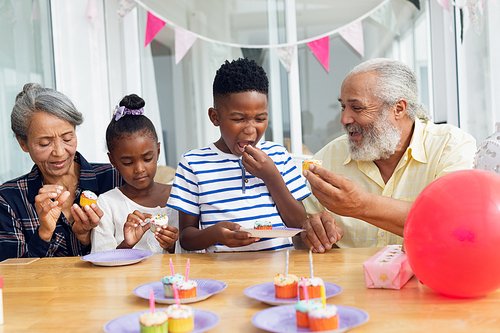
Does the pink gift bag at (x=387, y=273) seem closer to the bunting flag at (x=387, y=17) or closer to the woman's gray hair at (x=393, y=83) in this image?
the woman's gray hair at (x=393, y=83)

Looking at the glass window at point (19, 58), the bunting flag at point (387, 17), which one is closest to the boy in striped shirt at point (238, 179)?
the glass window at point (19, 58)

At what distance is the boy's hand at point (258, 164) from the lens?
180cm

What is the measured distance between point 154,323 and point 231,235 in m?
0.70

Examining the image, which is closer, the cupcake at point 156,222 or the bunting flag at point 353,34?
the cupcake at point 156,222

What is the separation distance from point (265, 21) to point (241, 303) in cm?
377

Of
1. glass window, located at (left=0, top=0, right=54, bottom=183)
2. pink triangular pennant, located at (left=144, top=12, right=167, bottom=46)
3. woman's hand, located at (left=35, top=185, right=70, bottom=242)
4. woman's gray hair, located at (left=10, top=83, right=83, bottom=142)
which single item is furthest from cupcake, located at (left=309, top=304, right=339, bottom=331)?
pink triangular pennant, located at (left=144, top=12, right=167, bottom=46)

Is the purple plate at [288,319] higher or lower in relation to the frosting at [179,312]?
lower

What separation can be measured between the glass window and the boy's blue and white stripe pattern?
1776 millimetres

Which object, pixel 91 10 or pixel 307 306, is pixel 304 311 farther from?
pixel 91 10

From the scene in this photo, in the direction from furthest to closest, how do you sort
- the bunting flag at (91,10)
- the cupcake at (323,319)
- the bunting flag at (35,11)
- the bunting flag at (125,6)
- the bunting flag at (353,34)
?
the bunting flag at (353,34)
the bunting flag at (125,6)
the bunting flag at (91,10)
the bunting flag at (35,11)
the cupcake at (323,319)

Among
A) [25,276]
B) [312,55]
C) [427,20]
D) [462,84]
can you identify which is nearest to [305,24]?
[312,55]

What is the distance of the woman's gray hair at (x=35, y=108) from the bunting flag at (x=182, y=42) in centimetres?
217

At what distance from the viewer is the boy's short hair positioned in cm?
185

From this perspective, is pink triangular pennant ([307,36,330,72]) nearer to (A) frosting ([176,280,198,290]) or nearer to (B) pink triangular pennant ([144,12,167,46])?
(B) pink triangular pennant ([144,12,167,46])
